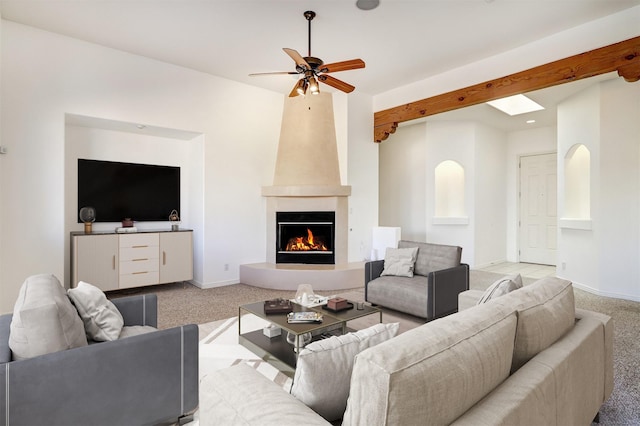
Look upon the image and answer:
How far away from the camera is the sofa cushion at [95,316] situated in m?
1.91

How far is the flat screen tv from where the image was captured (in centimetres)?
474

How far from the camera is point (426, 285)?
3645 millimetres

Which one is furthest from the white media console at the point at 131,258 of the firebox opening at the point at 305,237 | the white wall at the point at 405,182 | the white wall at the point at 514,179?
the white wall at the point at 514,179

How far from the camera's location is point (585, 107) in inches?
202

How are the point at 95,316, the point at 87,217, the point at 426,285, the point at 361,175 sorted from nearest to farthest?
the point at 95,316 → the point at 426,285 → the point at 87,217 → the point at 361,175

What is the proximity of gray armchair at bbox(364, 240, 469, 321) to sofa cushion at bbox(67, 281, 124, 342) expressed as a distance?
2605 mm

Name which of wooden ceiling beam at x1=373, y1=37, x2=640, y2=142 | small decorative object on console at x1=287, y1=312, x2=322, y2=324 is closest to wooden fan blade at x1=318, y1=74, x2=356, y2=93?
wooden ceiling beam at x1=373, y1=37, x2=640, y2=142

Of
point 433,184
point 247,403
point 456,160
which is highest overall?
point 456,160

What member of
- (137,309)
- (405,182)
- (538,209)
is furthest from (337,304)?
(538,209)

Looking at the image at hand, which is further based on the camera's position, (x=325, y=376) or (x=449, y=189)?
Result: (x=449, y=189)

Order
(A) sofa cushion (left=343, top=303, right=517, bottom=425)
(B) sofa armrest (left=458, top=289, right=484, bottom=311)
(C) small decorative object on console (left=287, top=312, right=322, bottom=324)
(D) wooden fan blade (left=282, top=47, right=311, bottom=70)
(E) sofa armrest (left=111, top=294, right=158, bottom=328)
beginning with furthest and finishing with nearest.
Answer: (D) wooden fan blade (left=282, top=47, right=311, bottom=70)
(C) small decorative object on console (left=287, top=312, right=322, bottom=324)
(B) sofa armrest (left=458, top=289, right=484, bottom=311)
(E) sofa armrest (left=111, top=294, right=158, bottom=328)
(A) sofa cushion (left=343, top=303, right=517, bottom=425)

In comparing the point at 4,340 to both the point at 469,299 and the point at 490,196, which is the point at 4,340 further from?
the point at 490,196

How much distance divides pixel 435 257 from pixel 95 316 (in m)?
3.27

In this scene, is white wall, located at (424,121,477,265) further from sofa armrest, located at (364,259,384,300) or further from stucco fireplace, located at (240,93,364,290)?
Result: sofa armrest, located at (364,259,384,300)
